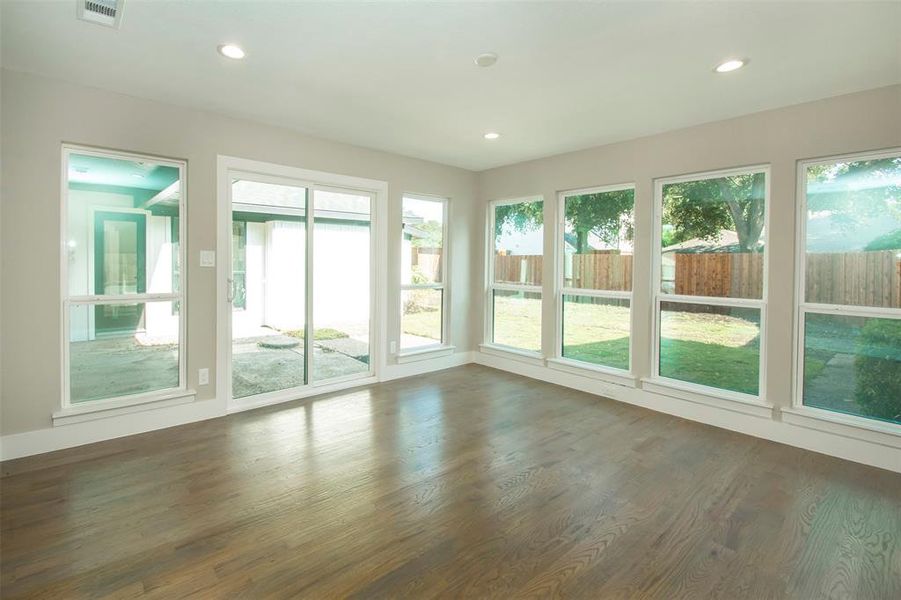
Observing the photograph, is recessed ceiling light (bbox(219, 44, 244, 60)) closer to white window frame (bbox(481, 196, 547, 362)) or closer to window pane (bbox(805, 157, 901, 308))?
white window frame (bbox(481, 196, 547, 362))

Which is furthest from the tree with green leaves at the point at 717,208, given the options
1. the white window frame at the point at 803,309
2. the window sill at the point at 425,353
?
the window sill at the point at 425,353

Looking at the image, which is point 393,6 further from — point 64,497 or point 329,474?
point 64,497

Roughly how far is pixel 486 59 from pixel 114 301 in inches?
130

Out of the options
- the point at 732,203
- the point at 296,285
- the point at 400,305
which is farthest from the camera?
the point at 400,305

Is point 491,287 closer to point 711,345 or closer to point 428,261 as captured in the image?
point 428,261

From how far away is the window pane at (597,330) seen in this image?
462 cm

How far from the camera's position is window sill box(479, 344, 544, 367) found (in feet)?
17.5

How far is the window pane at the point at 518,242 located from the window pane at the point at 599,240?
0.39 metres

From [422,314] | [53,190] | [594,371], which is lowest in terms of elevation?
[594,371]

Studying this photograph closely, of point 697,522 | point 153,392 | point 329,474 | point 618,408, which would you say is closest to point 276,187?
point 153,392

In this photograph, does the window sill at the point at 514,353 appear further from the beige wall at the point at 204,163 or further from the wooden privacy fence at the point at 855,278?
the wooden privacy fence at the point at 855,278

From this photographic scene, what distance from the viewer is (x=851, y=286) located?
10.5 feet

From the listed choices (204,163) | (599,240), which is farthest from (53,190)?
(599,240)

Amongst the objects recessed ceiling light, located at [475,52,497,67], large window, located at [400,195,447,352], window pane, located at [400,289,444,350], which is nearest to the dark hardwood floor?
window pane, located at [400,289,444,350]
